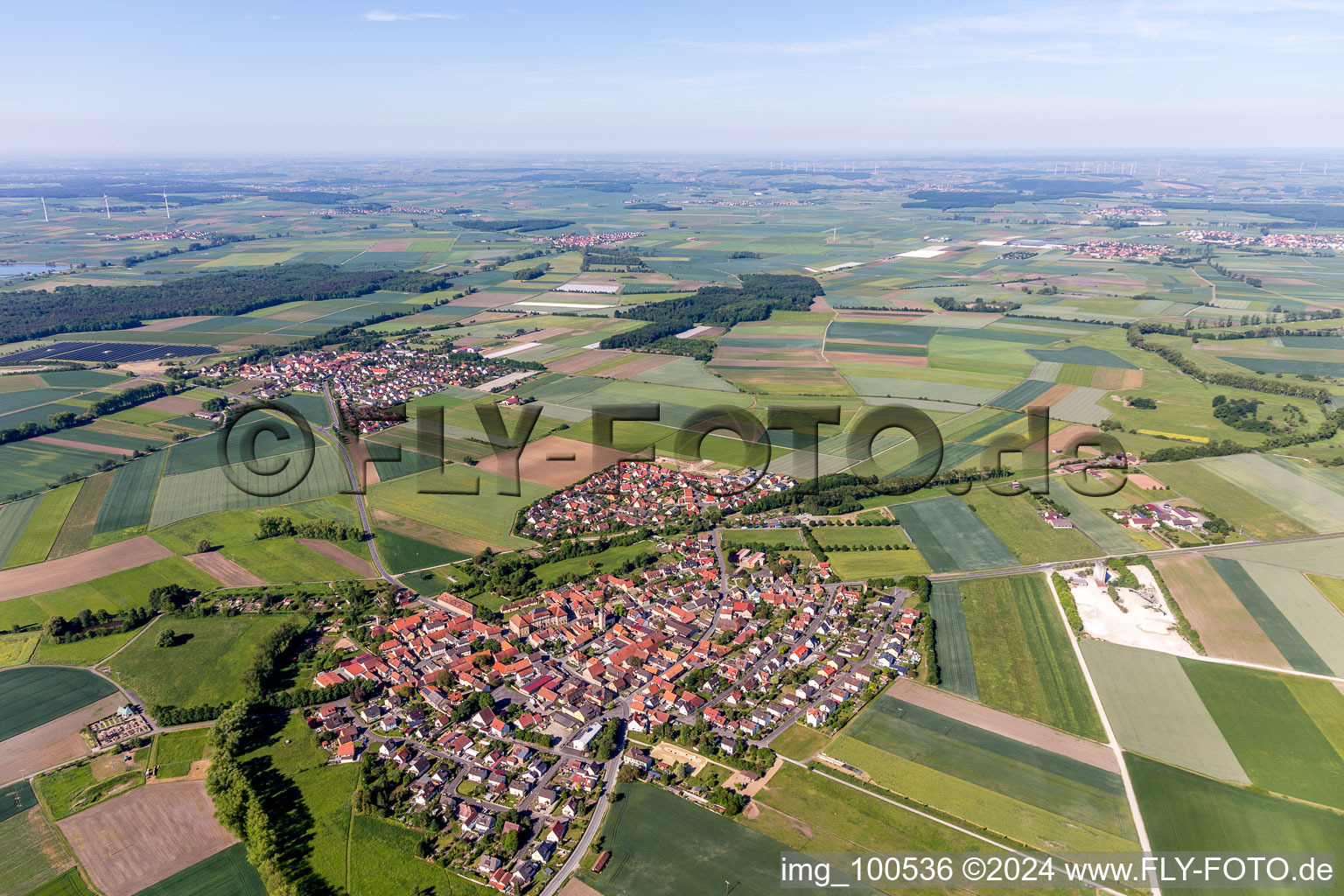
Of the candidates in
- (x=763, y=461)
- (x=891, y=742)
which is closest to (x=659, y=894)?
(x=891, y=742)

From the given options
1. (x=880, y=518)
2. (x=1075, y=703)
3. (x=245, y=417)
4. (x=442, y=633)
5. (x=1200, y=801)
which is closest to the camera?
(x=1200, y=801)

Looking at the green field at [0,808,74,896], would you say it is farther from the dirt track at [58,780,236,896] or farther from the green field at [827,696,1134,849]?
the green field at [827,696,1134,849]

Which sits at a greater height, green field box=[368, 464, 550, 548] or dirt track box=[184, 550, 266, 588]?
green field box=[368, 464, 550, 548]

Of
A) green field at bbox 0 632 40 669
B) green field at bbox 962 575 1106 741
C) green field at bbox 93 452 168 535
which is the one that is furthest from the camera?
green field at bbox 93 452 168 535

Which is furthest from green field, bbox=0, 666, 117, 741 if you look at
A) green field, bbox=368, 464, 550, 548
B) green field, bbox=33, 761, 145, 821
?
green field, bbox=368, 464, 550, 548

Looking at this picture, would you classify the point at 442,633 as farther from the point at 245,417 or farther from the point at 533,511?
the point at 245,417

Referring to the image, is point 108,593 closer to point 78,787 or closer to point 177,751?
point 177,751
